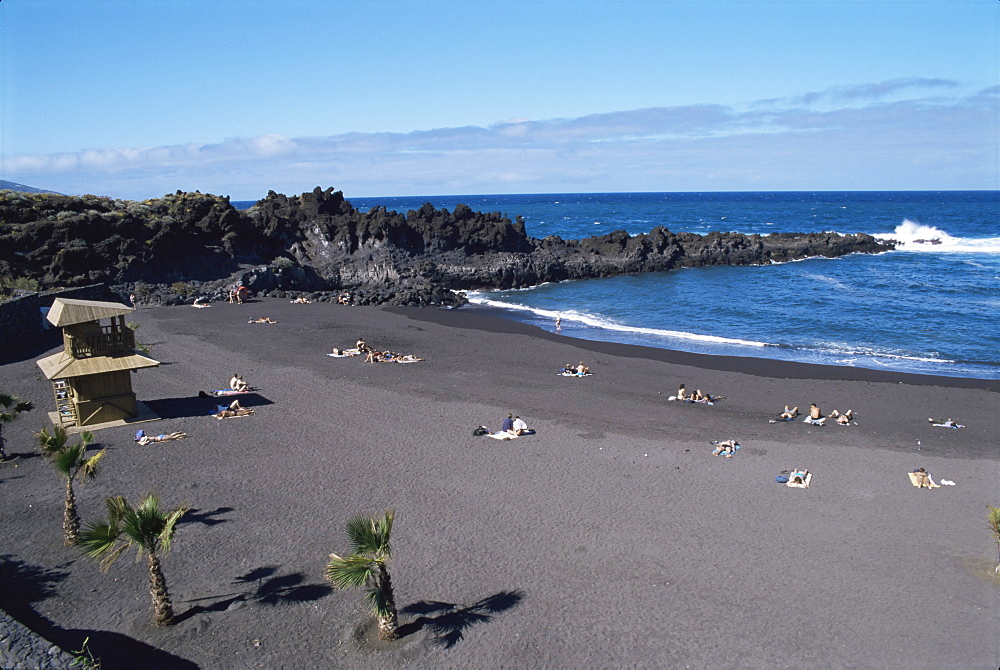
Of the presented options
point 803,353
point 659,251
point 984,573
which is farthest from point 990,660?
point 659,251

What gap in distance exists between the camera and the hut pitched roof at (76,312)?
1627 cm

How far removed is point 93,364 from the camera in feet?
55.6

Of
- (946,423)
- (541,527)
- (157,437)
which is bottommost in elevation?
(541,527)

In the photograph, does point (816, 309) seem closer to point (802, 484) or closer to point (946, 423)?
point (946, 423)

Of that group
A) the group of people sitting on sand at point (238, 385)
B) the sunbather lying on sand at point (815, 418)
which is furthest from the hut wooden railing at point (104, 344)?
the sunbather lying on sand at point (815, 418)

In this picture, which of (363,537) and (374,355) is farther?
(374,355)

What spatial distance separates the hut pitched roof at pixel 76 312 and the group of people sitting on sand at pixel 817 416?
59.7ft

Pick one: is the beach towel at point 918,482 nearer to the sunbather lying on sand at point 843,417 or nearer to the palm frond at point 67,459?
the sunbather lying on sand at point 843,417

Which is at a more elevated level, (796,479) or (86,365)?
(86,365)

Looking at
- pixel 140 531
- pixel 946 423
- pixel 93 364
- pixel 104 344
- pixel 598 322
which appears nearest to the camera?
pixel 140 531

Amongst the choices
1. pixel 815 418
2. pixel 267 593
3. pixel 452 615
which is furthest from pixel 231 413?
pixel 815 418

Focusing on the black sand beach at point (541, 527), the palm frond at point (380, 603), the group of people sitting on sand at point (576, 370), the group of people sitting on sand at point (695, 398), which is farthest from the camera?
the group of people sitting on sand at point (576, 370)

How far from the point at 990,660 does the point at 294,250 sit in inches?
1879

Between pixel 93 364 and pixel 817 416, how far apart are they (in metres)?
19.9
